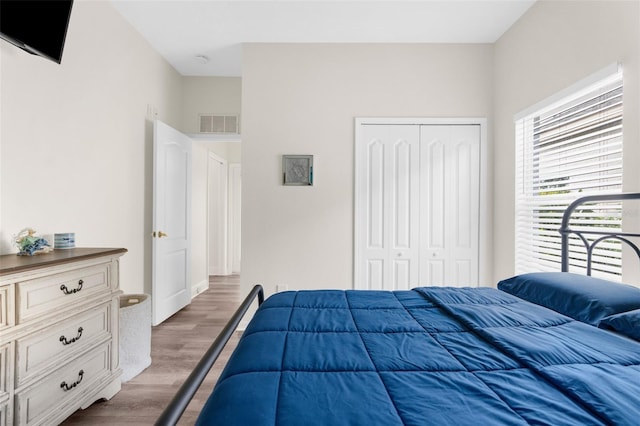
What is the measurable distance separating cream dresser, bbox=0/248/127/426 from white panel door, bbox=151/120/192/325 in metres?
1.21

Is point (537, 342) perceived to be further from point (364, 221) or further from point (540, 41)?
point (540, 41)

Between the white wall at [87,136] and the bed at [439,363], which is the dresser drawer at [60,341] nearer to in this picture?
the white wall at [87,136]

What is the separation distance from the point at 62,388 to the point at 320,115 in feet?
9.15

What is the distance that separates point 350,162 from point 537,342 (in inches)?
94.2

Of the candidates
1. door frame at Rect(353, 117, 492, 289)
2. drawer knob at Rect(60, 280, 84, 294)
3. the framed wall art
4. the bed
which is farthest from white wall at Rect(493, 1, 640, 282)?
drawer knob at Rect(60, 280, 84, 294)

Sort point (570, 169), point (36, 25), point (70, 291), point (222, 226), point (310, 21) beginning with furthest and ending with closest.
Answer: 1. point (222, 226)
2. point (310, 21)
3. point (570, 169)
4. point (36, 25)
5. point (70, 291)

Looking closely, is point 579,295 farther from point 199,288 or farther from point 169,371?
point 199,288

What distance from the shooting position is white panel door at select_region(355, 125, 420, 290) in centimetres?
321

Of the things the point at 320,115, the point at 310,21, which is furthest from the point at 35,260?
the point at 310,21

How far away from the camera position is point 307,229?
126 inches

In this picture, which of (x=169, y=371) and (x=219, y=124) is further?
(x=219, y=124)

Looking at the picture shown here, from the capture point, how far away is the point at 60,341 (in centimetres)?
160

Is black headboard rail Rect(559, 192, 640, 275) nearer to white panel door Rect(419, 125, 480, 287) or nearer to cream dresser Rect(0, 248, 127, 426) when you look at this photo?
white panel door Rect(419, 125, 480, 287)

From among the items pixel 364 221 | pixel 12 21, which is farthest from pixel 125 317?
pixel 364 221
